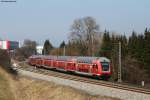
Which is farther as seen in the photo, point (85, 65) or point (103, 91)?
point (85, 65)

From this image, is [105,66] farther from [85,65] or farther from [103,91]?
[103,91]

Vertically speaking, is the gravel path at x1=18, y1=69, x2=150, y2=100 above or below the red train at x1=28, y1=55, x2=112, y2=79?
below

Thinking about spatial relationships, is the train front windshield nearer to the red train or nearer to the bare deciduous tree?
the red train

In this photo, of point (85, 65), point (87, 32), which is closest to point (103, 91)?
point (85, 65)

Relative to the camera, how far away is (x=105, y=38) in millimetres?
112375

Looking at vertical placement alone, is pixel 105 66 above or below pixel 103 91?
above

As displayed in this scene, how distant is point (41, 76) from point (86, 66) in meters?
6.48

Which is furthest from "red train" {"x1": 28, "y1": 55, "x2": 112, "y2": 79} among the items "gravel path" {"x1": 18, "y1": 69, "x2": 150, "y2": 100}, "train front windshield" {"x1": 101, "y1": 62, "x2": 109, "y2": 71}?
"gravel path" {"x1": 18, "y1": 69, "x2": 150, "y2": 100}

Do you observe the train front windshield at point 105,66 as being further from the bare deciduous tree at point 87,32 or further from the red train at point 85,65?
the bare deciduous tree at point 87,32

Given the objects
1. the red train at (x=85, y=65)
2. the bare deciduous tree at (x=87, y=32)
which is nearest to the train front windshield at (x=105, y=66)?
the red train at (x=85, y=65)

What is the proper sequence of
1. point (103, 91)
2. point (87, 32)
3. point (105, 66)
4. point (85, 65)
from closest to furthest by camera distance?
1. point (103, 91)
2. point (105, 66)
3. point (85, 65)
4. point (87, 32)

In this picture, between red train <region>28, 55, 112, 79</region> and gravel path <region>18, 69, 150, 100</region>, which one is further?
red train <region>28, 55, 112, 79</region>

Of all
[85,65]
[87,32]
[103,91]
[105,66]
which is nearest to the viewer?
[103,91]

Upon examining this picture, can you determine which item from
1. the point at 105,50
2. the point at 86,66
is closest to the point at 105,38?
the point at 105,50
